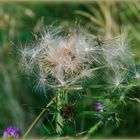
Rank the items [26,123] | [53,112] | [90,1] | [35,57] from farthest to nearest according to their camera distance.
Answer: [90,1] → [26,123] → [35,57] → [53,112]

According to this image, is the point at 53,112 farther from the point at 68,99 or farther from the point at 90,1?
the point at 90,1

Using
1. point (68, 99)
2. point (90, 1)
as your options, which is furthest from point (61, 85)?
point (90, 1)

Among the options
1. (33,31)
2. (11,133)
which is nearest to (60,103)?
(11,133)

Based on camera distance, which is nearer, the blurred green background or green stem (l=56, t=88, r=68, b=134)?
green stem (l=56, t=88, r=68, b=134)

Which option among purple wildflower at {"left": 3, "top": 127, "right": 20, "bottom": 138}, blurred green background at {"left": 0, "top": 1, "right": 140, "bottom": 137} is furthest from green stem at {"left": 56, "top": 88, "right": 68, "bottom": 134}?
blurred green background at {"left": 0, "top": 1, "right": 140, "bottom": 137}

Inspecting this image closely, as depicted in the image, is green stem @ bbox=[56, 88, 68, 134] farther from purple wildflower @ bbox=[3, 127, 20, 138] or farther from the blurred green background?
the blurred green background

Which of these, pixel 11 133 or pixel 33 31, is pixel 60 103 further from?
pixel 33 31

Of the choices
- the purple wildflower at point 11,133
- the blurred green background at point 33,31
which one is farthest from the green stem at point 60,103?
the blurred green background at point 33,31

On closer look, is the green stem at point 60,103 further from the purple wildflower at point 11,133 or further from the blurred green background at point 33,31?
the blurred green background at point 33,31
